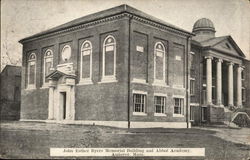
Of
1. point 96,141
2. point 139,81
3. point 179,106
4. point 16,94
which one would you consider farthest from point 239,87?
point 16,94

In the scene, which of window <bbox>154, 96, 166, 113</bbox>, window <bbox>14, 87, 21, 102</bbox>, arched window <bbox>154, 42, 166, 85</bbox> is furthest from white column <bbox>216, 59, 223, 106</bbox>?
window <bbox>14, 87, 21, 102</bbox>

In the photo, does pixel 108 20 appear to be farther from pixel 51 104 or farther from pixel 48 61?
pixel 51 104

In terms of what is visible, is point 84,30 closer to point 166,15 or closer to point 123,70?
point 123,70

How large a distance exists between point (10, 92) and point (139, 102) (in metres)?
7.86

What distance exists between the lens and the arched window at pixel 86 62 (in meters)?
21.3

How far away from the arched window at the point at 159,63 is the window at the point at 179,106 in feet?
8.05

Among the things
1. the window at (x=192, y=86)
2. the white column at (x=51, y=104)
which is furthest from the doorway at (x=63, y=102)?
the window at (x=192, y=86)

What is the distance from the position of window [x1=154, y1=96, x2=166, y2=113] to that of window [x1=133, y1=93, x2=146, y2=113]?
131cm

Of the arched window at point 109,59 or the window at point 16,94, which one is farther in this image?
the window at point 16,94

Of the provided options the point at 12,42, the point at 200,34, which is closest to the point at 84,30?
the point at 12,42

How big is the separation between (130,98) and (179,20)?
5359 millimetres

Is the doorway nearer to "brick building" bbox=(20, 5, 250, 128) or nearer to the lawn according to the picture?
"brick building" bbox=(20, 5, 250, 128)

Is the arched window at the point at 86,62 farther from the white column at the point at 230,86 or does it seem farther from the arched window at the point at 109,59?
the white column at the point at 230,86

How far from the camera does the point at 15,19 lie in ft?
50.3
